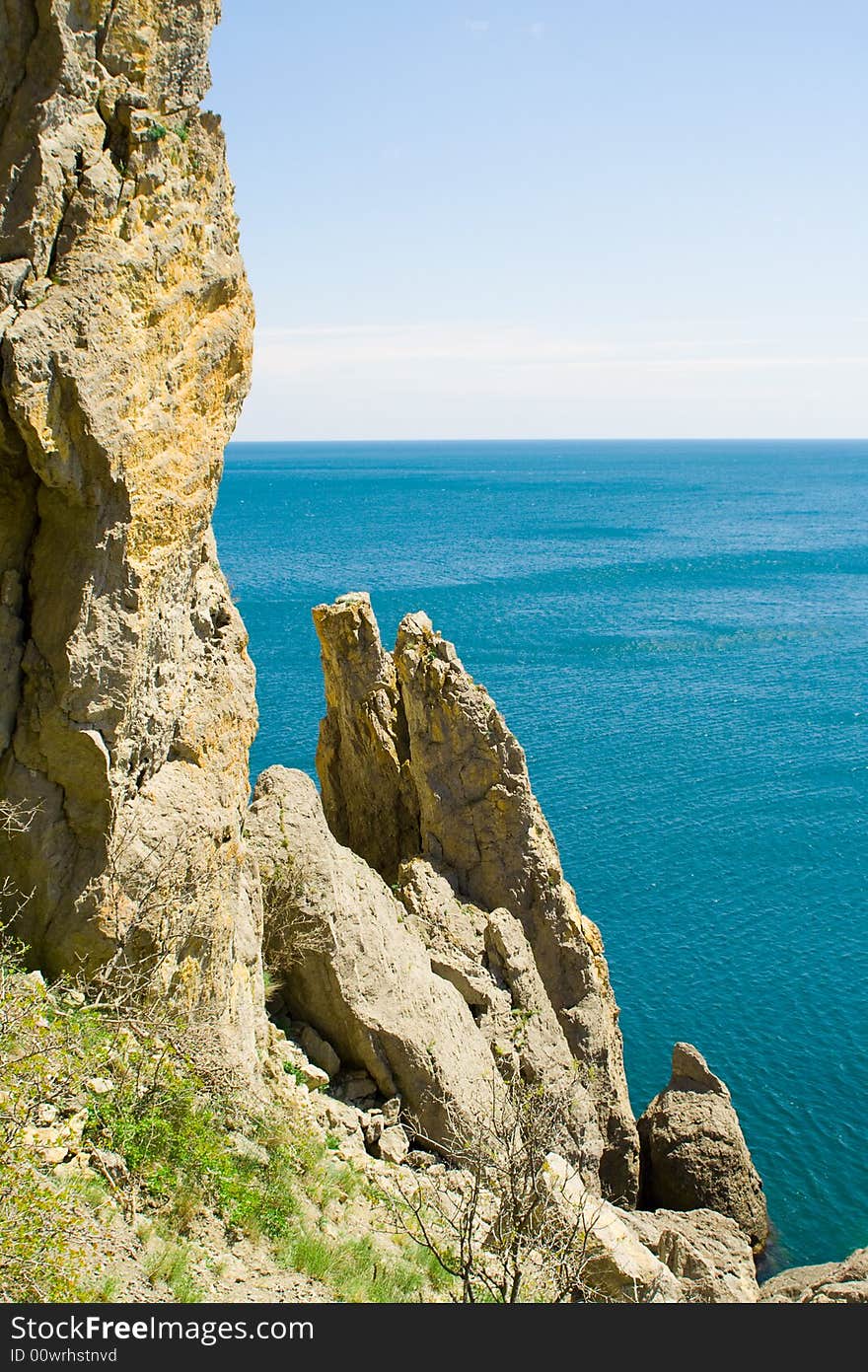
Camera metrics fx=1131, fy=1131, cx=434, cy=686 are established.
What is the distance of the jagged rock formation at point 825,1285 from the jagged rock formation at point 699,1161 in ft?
9.58

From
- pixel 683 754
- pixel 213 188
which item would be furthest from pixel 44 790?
pixel 683 754

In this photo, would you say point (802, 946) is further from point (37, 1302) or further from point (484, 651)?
point (484, 651)

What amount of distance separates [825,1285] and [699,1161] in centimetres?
683

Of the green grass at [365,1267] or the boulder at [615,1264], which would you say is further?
the boulder at [615,1264]

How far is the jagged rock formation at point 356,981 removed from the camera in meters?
16.6

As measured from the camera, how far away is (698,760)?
53.9 m

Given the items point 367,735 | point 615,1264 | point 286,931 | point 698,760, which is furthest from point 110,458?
point 698,760

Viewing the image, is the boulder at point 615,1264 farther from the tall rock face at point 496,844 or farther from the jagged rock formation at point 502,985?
the tall rock face at point 496,844

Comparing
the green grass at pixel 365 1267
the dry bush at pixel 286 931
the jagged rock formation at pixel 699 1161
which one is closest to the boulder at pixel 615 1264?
the green grass at pixel 365 1267

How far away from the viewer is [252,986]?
15.0m

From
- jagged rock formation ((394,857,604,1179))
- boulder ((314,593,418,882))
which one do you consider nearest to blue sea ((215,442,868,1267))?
jagged rock formation ((394,857,604,1179))

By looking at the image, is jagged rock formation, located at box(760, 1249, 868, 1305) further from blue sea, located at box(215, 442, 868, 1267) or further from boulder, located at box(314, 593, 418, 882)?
boulder, located at box(314, 593, 418, 882)

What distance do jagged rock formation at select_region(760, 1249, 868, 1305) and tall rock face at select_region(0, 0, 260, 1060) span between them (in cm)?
962
